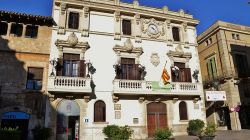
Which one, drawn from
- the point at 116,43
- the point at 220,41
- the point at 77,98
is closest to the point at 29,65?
the point at 77,98

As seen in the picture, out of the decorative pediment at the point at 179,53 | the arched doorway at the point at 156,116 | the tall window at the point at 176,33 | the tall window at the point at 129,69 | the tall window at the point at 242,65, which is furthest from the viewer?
the tall window at the point at 242,65

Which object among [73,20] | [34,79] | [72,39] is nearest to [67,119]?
[34,79]

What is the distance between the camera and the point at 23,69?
716 inches

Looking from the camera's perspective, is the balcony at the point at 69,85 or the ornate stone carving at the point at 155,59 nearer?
the balcony at the point at 69,85

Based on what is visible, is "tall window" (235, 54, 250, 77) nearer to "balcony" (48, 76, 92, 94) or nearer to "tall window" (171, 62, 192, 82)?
"tall window" (171, 62, 192, 82)

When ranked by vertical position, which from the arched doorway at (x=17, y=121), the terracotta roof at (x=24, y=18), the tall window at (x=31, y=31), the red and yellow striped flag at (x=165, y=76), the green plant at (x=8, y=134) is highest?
the terracotta roof at (x=24, y=18)

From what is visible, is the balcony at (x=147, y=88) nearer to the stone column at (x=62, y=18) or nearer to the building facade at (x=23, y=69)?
the building facade at (x=23, y=69)

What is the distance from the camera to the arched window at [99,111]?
62.5 ft

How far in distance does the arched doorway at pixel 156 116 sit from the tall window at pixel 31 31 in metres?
11.5

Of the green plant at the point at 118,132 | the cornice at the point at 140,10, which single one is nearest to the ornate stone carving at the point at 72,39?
the cornice at the point at 140,10

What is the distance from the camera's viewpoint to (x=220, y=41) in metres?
27.9

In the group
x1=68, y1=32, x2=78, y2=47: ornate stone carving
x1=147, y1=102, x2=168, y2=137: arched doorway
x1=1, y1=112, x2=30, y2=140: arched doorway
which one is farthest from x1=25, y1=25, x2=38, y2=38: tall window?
x1=147, y1=102, x2=168, y2=137: arched doorway

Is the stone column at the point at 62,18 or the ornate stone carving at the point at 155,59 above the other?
the stone column at the point at 62,18

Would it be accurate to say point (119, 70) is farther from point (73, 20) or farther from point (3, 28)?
point (3, 28)
